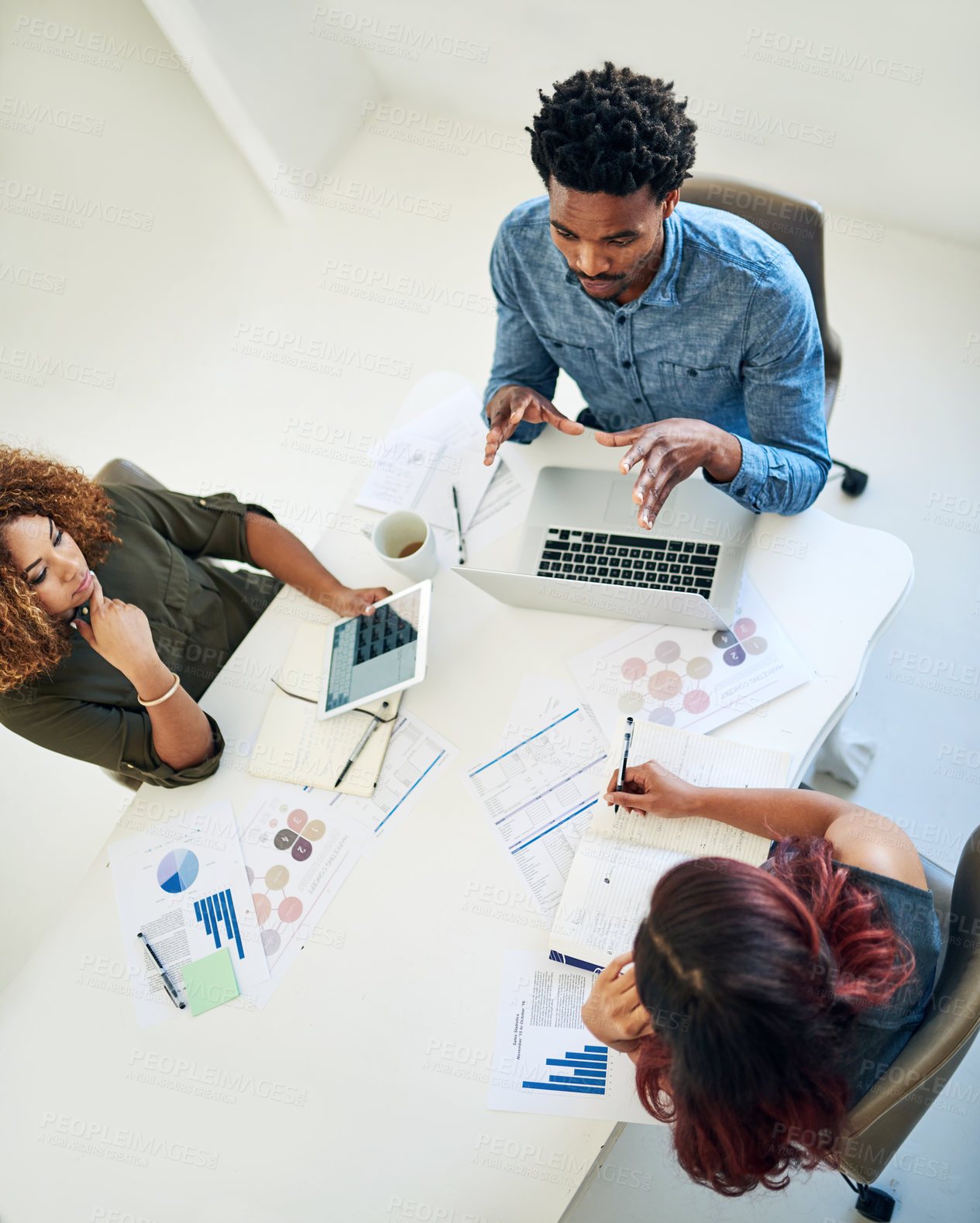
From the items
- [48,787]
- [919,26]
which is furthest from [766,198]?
[48,787]

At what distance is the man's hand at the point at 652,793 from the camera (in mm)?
1260

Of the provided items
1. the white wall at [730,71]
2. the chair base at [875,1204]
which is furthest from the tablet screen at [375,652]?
the white wall at [730,71]

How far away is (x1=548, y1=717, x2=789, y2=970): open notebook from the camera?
1.24 m

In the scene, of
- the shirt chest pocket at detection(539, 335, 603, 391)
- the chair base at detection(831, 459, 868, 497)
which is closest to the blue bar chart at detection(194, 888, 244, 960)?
the shirt chest pocket at detection(539, 335, 603, 391)

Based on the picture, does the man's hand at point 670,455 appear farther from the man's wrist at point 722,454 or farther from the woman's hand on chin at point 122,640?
the woman's hand on chin at point 122,640

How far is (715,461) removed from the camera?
136 centimetres

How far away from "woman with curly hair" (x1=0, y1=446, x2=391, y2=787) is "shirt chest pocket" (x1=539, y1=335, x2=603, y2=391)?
1.96 ft

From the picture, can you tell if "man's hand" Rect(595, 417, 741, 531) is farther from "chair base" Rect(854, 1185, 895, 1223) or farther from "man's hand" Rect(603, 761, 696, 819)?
"chair base" Rect(854, 1185, 895, 1223)

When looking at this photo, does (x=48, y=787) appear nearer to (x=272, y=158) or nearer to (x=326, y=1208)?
(x=326, y=1208)

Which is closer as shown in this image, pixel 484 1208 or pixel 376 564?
pixel 484 1208

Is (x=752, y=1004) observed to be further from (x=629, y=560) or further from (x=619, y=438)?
(x=619, y=438)

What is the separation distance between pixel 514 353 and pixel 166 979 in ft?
4.25

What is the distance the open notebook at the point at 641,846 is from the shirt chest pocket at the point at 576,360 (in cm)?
75

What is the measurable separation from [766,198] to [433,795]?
4.12ft
